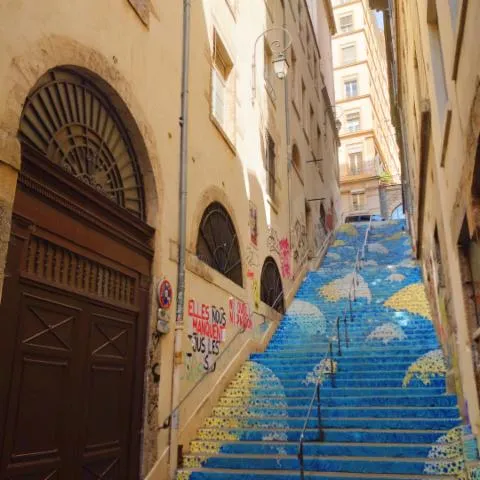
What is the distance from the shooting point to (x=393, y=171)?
49781 millimetres

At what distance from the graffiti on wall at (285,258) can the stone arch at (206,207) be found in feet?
9.97

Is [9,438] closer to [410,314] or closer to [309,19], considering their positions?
[410,314]

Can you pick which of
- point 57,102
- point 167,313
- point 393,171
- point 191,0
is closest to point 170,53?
point 191,0

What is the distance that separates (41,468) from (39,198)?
8.10 feet

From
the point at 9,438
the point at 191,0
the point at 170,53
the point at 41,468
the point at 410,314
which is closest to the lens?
the point at 9,438

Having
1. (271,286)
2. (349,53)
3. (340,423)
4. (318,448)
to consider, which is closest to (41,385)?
(318,448)

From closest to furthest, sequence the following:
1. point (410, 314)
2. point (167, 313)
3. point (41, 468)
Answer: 1. point (41, 468)
2. point (167, 313)
3. point (410, 314)

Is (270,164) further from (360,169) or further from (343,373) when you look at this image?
(360,169)

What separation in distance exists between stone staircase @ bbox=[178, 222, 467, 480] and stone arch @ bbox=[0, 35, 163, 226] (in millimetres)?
3364

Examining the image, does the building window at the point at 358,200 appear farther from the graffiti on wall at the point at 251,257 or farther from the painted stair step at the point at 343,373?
the painted stair step at the point at 343,373

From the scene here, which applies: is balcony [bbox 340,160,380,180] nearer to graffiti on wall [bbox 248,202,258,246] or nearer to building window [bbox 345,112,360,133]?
building window [bbox 345,112,360,133]

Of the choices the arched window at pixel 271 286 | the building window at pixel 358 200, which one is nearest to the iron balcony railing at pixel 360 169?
the building window at pixel 358 200

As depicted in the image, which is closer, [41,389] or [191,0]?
[41,389]

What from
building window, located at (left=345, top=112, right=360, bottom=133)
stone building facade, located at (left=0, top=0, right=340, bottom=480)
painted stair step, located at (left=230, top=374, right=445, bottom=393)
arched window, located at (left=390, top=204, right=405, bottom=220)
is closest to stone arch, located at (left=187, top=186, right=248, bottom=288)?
stone building facade, located at (left=0, top=0, right=340, bottom=480)
